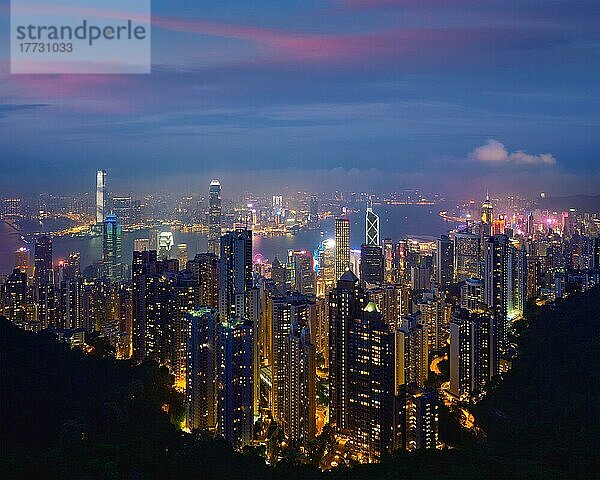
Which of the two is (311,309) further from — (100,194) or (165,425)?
(100,194)

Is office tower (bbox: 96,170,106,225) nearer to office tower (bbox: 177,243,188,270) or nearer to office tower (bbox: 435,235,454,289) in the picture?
office tower (bbox: 177,243,188,270)

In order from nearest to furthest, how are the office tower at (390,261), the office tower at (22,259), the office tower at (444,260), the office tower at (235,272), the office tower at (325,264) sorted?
the office tower at (235,272) < the office tower at (22,259) < the office tower at (325,264) < the office tower at (390,261) < the office tower at (444,260)

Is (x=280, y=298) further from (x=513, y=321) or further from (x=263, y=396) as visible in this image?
(x=513, y=321)

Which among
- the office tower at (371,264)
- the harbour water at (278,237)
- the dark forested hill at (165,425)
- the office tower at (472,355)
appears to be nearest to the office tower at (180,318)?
the dark forested hill at (165,425)

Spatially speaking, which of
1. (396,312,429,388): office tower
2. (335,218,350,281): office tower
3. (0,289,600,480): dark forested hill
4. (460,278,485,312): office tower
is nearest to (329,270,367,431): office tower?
(396,312,429,388): office tower

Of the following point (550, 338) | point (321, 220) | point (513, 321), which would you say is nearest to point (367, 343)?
point (550, 338)

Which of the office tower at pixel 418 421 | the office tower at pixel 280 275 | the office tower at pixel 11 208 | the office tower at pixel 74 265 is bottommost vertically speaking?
the office tower at pixel 418 421

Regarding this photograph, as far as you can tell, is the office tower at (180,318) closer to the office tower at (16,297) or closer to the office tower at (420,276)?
the office tower at (16,297)

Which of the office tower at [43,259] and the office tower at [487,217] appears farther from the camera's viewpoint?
the office tower at [487,217]
